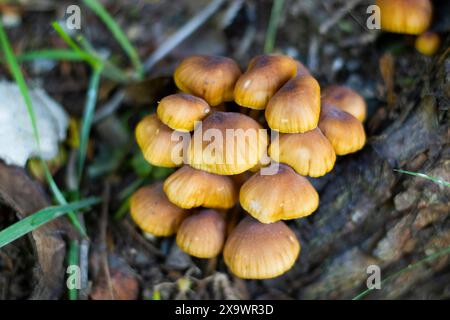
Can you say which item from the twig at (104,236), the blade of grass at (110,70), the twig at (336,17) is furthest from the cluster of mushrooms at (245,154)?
the blade of grass at (110,70)

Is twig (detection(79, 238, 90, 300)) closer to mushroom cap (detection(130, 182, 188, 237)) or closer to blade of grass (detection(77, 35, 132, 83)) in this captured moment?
mushroom cap (detection(130, 182, 188, 237))

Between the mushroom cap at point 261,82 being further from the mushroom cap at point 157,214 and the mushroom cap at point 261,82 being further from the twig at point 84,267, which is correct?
the twig at point 84,267

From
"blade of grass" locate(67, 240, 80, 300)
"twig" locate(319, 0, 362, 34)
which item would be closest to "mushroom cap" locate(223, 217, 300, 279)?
"blade of grass" locate(67, 240, 80, 300)

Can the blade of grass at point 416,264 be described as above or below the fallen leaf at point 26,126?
below

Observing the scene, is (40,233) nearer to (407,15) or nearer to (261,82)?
(261,82)

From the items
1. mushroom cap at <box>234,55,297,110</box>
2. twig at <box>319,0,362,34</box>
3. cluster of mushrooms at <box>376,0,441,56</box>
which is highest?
twig at <box>319,0,362,34</box>

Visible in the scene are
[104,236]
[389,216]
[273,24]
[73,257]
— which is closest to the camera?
[389,216]

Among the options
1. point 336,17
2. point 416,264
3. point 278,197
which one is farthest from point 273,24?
point 416,264
